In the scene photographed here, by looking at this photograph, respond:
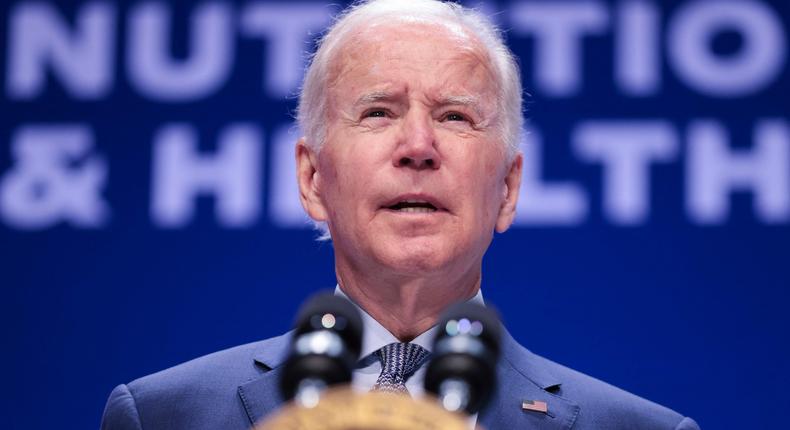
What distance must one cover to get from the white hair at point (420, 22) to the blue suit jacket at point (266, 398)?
1.16ft

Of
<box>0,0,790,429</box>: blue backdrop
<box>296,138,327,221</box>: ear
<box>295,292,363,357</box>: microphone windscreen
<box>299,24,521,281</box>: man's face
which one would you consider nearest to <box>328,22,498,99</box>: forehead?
<box>299,24,521,281</box>: man's face

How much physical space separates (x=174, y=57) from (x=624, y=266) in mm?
1434

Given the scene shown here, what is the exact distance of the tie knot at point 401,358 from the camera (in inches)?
69.4

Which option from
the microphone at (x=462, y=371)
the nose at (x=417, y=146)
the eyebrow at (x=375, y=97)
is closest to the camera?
the microphone at (x=462, y=371)

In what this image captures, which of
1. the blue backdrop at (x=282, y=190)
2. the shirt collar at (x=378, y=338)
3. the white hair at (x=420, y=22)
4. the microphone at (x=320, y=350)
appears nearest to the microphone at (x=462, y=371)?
the microphone at (x=320, y=350)

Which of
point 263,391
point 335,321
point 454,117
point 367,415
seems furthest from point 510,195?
point 367,415

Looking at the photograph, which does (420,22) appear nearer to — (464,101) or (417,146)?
(464,101)

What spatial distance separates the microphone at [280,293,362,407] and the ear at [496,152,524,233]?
2.78ft

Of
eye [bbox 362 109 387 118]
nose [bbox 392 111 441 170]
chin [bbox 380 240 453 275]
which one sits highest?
eye [bbox 362 109 387 118]

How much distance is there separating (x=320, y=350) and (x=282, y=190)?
89.1 inches

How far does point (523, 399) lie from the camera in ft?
5.94

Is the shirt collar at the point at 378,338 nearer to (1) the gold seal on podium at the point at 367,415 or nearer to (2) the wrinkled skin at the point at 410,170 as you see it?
(2) the wrinkled skin at the point at 410,170

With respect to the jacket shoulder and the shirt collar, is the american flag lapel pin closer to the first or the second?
the shirt collar

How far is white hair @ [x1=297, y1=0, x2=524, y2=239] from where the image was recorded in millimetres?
1922
